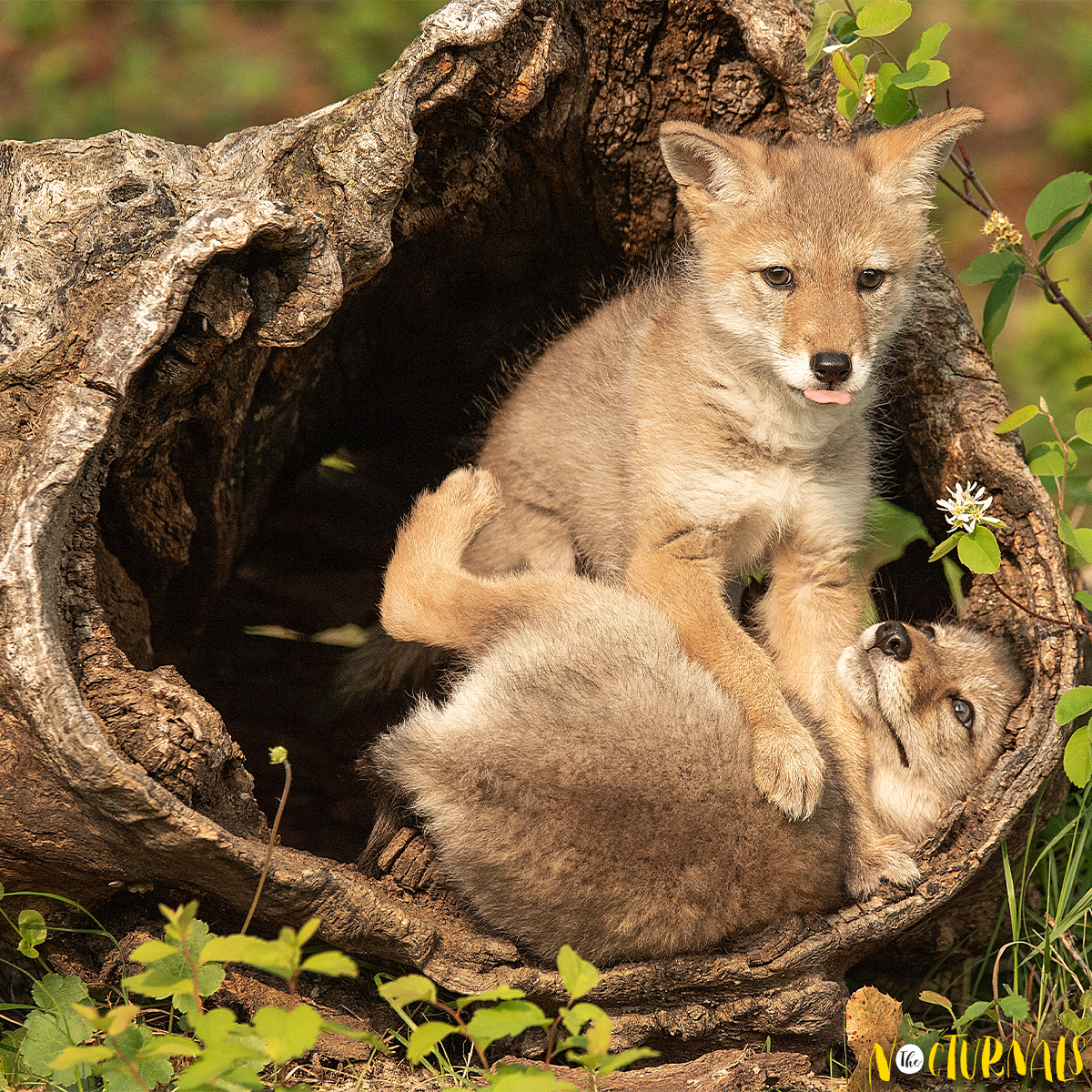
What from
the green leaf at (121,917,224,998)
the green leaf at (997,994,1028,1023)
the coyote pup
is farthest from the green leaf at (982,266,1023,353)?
the green leaf at (121,917,224,998)

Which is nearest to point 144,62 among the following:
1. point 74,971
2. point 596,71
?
point 596,71

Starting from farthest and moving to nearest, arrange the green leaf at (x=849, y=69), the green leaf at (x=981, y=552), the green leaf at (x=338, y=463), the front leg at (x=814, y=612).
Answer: the green leaf at (x=338, y=463) < the front leg at (x=814, y=612) < the green leaf at (x=849, y=69) < the green leaf at (x=981, y=552)

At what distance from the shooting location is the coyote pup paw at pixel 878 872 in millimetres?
2949

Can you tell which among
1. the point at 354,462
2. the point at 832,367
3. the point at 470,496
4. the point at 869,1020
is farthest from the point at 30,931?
the point at 832,367

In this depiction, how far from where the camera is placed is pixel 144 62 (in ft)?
23.3

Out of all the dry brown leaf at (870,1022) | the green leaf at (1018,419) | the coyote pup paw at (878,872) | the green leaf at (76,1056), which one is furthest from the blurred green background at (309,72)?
the green leaf at (76,1056)

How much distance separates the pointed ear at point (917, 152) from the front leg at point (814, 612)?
3.71 ft

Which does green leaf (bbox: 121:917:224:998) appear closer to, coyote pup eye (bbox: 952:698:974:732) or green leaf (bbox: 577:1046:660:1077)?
green leaf (bbox: 577:1046:660:1077)

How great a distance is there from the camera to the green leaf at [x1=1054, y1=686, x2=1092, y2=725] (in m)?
2.85

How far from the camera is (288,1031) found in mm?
1800

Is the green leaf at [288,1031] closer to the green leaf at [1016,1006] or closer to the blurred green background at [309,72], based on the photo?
the green leaf at [1016,1006]

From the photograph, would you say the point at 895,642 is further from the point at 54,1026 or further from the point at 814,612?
the point at 54,1026

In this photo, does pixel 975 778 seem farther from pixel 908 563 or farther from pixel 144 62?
pixel 144 62

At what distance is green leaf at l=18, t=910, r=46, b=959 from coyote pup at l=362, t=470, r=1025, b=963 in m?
0.90
